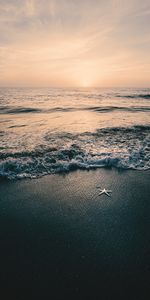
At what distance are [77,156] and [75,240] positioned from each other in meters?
4.08

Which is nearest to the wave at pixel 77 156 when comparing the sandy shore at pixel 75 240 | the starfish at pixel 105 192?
the sandy shore at pixel 75 240

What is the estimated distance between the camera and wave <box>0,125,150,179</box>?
6.58 m

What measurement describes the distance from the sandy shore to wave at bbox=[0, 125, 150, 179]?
0.95m

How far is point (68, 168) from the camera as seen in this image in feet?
21.9

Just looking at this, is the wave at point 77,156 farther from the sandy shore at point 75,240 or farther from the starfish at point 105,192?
the starfish at point 105,192

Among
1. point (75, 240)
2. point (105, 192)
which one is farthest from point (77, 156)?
point (75, 240)

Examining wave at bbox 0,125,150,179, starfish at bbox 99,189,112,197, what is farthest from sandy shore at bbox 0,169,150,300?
wave at bbox 0,125,150,179

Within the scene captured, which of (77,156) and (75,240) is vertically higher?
(77,156)

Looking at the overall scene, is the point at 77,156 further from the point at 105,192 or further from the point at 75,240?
the point at 75,240

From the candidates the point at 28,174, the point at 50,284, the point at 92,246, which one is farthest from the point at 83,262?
the point at 28,174

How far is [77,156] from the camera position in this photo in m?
7.45

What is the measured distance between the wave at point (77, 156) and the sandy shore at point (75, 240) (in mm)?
948

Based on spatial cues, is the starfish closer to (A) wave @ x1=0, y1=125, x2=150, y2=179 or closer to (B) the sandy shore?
(B) the sandy shore

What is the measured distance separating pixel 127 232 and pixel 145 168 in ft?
10.7
